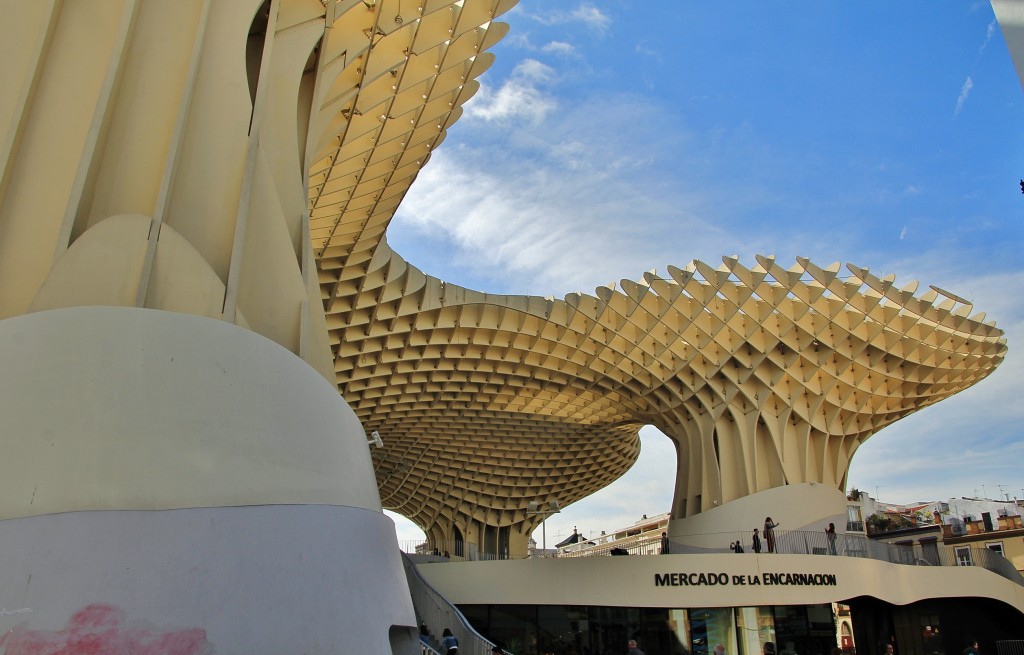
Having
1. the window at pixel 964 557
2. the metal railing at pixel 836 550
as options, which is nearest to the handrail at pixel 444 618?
the metal railing at pixel 836 550

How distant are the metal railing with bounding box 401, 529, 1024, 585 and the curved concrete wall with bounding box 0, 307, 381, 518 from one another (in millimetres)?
20148

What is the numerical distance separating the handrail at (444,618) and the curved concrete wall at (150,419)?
8.36m

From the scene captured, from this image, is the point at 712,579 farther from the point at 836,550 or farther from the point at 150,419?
the point at 150,419

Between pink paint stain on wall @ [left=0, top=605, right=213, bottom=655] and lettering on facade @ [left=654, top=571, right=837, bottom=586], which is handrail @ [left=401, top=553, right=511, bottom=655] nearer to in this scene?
lettering on facade @ [left=654, top=571, right=837, bottom=586]

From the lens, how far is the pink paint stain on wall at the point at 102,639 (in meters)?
4.39

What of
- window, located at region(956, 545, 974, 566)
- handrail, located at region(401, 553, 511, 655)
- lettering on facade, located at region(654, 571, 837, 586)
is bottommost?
handrail, located at region(401, 553, 511, 655)

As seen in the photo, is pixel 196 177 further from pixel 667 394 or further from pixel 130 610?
pixel 667 394

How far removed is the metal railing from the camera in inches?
972

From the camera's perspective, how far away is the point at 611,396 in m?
37.1

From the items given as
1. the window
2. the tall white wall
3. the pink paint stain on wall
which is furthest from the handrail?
the window

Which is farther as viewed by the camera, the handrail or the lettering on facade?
the lettering on facade

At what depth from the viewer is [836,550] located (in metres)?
24.7

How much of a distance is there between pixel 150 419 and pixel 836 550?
24.5m

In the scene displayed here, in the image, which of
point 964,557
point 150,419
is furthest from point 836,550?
point 150,419
